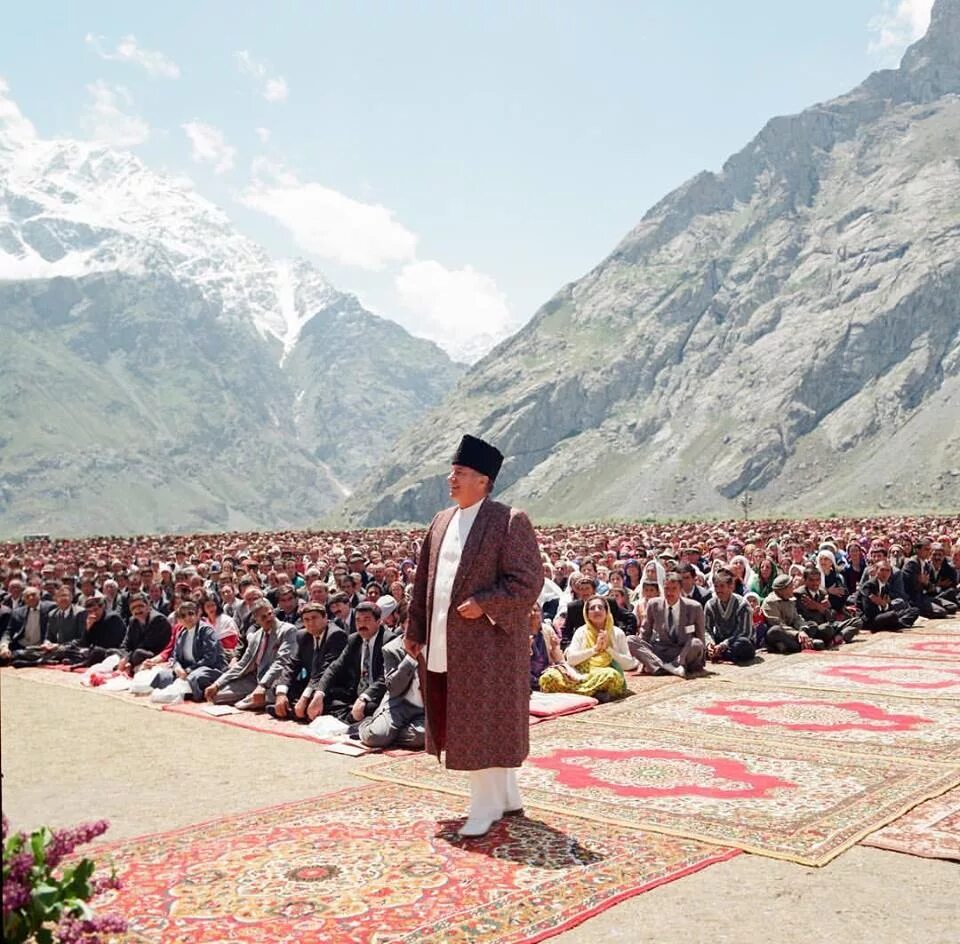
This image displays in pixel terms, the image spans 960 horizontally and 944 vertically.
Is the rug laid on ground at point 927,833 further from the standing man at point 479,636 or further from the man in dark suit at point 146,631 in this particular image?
the man in dark suit at point 146,631

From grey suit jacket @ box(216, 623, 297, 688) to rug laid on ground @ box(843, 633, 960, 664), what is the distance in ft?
20.9

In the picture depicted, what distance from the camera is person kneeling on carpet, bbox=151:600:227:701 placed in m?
9.94

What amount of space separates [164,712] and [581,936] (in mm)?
6399

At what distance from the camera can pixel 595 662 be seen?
32.0 feet

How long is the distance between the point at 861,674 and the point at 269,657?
18.7 feet

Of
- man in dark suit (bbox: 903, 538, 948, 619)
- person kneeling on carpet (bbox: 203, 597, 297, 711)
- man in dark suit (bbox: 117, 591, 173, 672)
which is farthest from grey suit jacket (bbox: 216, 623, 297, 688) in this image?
man in dark suit (bbox: 903, 538, 948, 619)

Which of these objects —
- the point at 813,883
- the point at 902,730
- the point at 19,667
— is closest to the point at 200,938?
the point at 813,883

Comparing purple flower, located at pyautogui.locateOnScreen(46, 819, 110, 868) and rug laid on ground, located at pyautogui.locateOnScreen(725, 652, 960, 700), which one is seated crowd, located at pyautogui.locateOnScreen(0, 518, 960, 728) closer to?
rug laid on ground, located at pyautogui.locateOnScreen(725, 652, 960, 700)

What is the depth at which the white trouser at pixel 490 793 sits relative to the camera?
17.1ft

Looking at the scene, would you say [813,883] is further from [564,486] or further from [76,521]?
[76,521]

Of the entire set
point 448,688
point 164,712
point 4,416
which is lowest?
point 164,712

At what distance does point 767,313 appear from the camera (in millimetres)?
112500

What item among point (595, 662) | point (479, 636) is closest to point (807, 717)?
point (595, 662)

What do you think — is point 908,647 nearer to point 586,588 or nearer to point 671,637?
point 671,637
